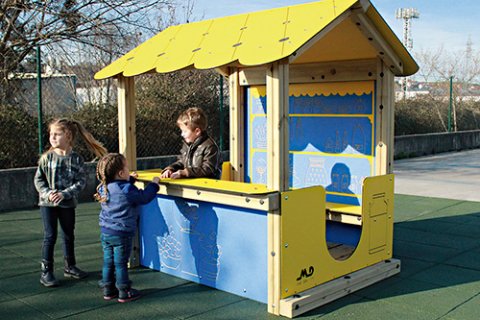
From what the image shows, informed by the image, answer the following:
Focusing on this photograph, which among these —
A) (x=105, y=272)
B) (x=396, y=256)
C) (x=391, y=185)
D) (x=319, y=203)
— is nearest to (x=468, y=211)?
(x=396, y=256)

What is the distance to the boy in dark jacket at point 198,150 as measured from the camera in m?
4.82

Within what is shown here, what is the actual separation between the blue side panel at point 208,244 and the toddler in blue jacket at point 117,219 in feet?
1.69

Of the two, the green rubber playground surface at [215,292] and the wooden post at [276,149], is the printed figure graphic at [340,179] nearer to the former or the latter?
the green rubber playground surface at [215,292]

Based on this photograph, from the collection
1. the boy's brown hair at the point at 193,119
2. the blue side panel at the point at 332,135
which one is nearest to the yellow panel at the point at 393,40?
the blue side panel at the point at 332,135

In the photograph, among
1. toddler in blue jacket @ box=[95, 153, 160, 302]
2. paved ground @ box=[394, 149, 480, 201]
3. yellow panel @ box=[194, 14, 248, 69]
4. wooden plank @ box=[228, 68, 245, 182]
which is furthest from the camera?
paved ground @ box=[394, 149, 480, 201]

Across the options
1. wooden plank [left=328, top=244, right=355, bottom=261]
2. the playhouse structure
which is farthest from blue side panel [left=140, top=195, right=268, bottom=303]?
wooden plank [left=328, top=244, right=355, bottom=261]

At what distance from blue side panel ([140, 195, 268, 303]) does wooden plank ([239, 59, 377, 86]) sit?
1.87 m

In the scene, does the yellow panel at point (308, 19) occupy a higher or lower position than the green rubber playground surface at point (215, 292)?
higher

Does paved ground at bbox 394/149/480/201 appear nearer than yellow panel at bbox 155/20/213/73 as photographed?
No

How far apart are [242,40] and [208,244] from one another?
164 cm

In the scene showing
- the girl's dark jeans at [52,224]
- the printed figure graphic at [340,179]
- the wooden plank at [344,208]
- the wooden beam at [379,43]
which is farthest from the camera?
the printed figure graphic at [340,179]

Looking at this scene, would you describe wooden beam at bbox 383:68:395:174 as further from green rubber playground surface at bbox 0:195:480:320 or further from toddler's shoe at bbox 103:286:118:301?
toddler's shoe at bbox 103:286:118:301

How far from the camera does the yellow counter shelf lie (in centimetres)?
395

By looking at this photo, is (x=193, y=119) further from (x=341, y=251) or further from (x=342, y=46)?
(x=341, y=251)
